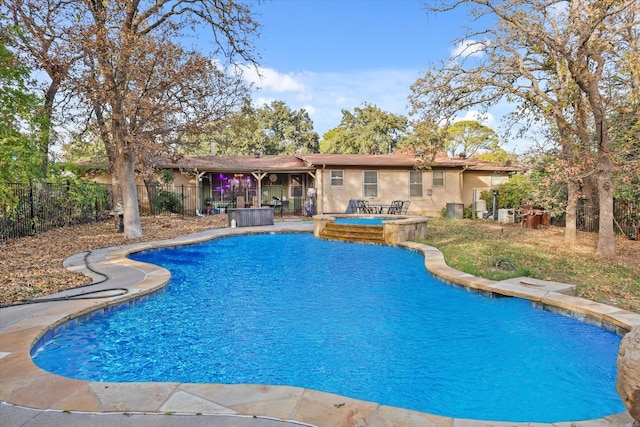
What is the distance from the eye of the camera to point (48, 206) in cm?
1269

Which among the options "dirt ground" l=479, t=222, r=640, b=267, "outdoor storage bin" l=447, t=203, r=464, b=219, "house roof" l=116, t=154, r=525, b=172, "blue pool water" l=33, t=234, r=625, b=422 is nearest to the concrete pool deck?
"blue pool water" l=33, t=234, r=625, b=422

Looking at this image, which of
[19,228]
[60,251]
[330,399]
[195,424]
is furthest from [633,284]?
[19,228]

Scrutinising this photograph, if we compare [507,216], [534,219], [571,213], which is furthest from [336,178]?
[571,213]

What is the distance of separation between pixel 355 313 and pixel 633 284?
4.86m

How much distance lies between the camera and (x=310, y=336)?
15.9ft

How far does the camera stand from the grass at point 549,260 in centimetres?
632

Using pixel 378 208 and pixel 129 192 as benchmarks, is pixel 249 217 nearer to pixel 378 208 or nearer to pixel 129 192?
pixel 129 192

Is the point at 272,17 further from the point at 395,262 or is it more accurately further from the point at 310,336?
the point at 310,336

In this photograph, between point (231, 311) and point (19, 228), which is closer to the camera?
point (231, 311)

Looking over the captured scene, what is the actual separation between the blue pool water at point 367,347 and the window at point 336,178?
12.6 m

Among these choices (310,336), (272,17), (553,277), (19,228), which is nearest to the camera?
(310,336)

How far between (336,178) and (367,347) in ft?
50.8

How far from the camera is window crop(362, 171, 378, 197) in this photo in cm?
1992

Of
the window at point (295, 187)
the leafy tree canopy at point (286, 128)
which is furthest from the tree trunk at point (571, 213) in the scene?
the leafy tree canopy at point (286, 128)
